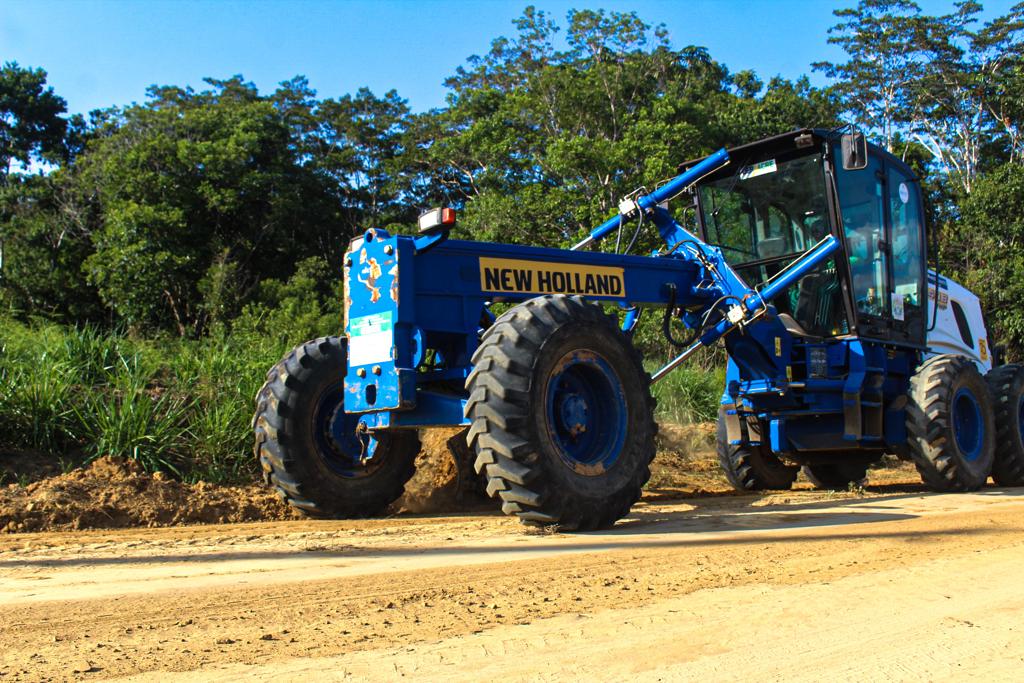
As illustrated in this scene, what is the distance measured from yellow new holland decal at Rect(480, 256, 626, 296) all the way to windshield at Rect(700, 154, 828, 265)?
234cm

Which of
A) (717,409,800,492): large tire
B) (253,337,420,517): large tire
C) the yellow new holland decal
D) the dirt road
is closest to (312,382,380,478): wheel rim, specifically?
(253,337,420,517): large tire

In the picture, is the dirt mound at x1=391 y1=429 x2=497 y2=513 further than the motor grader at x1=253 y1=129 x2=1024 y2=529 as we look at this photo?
Yes

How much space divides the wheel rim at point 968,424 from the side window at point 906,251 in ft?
2.91

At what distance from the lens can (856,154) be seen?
7895 mm

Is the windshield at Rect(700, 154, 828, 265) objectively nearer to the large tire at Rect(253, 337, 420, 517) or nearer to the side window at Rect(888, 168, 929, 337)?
the side window at Rect(888, 168, 929, 337)

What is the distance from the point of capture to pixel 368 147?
3434cm

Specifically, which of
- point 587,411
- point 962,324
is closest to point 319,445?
point 587,411

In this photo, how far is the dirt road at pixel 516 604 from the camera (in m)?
2.92

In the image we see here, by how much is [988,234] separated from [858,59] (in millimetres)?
9860

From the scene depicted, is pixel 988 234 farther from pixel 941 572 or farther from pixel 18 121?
pixel 18 121

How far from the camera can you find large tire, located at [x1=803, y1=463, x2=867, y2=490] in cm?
1009

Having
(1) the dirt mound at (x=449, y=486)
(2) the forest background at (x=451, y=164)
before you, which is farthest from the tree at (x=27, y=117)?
(1) the dirt mound at (x=449, y=486)

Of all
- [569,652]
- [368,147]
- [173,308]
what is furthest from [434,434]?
[368,147]

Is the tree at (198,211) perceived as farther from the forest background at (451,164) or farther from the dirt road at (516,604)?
the dirt road at (516,604)
